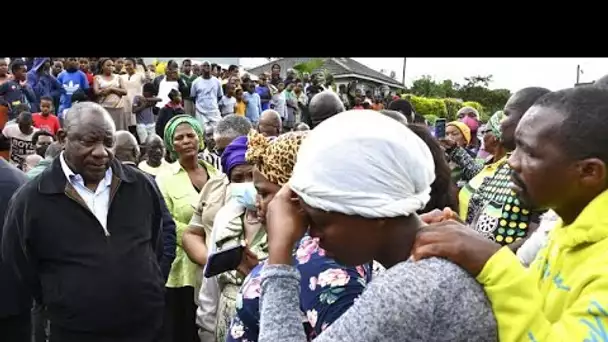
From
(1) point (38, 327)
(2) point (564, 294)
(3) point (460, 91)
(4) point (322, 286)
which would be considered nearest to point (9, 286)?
(1) point (38, 327)

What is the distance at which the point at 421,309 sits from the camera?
4.67ft

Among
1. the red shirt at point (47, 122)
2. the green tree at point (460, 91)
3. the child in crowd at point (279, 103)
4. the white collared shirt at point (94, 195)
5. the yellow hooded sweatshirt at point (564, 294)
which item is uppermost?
the yellow hooded sweatshirt at point (564, 294)

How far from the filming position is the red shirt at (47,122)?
1132cm

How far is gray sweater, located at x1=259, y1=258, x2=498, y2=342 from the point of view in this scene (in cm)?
143

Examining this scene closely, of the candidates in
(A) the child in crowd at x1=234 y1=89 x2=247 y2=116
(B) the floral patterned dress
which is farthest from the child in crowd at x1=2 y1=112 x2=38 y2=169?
(B) the floral patterned dress

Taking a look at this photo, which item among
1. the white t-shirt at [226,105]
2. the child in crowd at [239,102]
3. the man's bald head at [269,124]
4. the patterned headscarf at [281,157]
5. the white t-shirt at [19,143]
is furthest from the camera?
the child in crowd at [239,102]

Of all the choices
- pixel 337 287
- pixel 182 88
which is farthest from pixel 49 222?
pixel 182 88

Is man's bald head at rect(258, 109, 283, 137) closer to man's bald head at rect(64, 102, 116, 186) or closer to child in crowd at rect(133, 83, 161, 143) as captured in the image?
man's bald head at rect(64, 102, 116, 186)

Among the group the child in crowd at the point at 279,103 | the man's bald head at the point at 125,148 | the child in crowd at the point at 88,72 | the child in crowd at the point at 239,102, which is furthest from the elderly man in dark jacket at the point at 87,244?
the child in crowd at the point at 279,103

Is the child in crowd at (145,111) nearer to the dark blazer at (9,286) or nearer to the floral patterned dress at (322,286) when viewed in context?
the dark blazer at (9,286)

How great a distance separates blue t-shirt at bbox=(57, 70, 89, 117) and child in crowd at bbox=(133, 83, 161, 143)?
99cm

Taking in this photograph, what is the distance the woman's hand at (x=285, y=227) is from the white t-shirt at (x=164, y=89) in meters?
12.1
